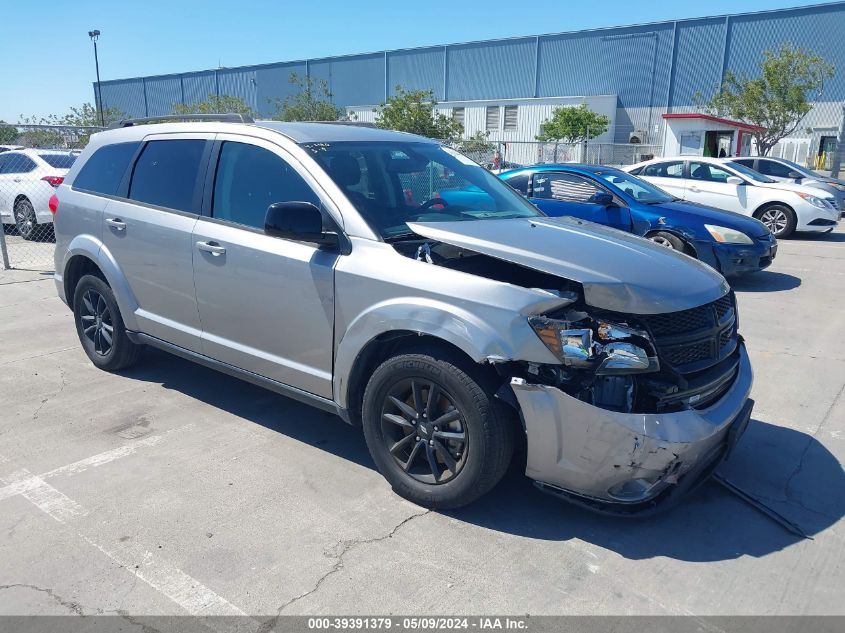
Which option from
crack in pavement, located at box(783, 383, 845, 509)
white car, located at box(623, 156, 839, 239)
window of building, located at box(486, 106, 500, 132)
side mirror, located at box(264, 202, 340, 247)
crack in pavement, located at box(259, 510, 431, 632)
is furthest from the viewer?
window of building, located at box(486, 106, 500, 132)

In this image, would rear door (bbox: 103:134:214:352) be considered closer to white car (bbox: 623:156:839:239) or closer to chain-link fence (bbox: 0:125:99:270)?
chain-link fence (bbox: 0:125:99:270)

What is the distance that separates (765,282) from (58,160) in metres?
11.9

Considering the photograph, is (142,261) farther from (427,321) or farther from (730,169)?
(730,169)

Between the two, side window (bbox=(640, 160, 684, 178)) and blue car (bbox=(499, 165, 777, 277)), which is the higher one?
side window (bbox=(640, 160, 684, 178))

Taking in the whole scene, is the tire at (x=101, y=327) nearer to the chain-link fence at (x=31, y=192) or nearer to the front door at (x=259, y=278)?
the front door at (x=259, y=278)

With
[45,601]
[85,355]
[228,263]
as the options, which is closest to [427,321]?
[228,263]

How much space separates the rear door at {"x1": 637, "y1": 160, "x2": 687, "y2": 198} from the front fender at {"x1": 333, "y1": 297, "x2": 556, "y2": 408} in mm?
11228

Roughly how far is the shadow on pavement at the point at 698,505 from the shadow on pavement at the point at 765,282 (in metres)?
5.06

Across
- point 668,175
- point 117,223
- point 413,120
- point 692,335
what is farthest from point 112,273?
point 413,120

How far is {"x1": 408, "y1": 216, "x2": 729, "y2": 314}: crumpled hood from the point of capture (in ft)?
10.1

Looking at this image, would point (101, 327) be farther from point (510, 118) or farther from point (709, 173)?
point (510, 118)

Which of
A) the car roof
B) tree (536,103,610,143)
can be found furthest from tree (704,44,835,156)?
the car roof

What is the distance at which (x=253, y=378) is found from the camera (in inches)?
166

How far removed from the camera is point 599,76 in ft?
150
